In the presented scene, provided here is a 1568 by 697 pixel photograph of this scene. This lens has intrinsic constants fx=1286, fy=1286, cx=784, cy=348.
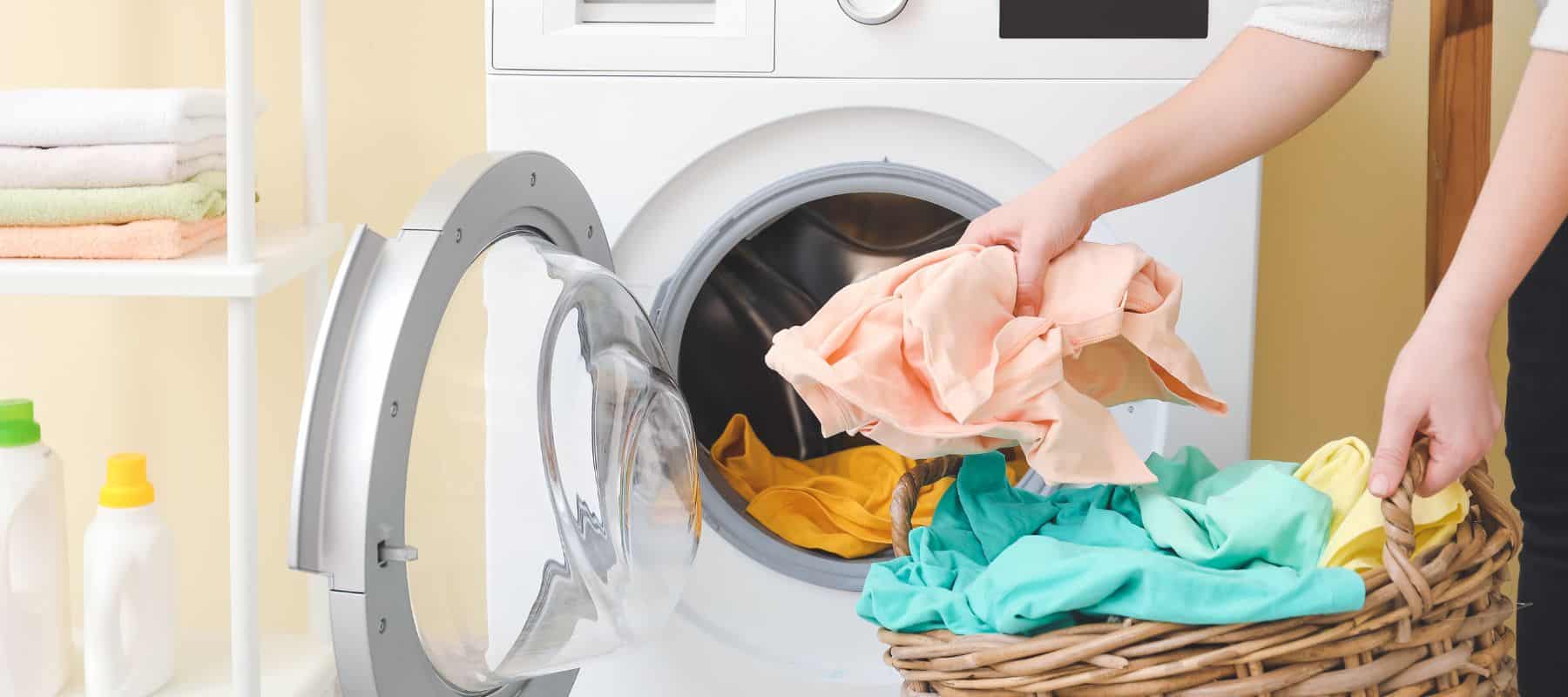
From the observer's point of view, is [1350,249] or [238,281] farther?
[1350,249]

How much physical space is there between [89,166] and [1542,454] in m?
1.31

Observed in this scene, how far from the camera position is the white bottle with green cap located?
1.21 meters

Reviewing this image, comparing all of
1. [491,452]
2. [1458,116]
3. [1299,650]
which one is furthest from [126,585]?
[1458,116]

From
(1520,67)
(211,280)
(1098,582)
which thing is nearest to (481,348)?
(211,280)

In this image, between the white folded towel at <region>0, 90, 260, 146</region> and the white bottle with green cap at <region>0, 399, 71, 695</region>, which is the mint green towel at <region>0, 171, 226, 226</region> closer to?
the white folded towel at <region>0, 90, 260, 146</region>

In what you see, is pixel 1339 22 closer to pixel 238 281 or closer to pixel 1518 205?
pixel 1518 205

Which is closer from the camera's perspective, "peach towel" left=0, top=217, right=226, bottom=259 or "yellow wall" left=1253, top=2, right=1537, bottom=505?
"peach towel" left=0, top=217, right=226, bottom=259

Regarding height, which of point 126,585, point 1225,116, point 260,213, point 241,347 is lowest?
point 126,585

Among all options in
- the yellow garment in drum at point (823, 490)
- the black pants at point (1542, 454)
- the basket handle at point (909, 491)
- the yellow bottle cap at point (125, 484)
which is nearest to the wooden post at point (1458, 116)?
the black pants at point (1542, 454)

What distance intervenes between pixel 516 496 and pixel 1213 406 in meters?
0.55

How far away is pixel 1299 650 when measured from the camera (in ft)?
2.48

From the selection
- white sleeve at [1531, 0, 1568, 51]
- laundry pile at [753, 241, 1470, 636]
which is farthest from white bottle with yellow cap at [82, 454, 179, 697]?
white sleeve at [1531, 0, 1568, 51]

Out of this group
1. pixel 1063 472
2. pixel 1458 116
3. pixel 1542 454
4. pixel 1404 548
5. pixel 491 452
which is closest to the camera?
pixel 1404 548

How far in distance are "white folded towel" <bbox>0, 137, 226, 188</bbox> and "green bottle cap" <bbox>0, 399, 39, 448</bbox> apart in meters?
0.21
